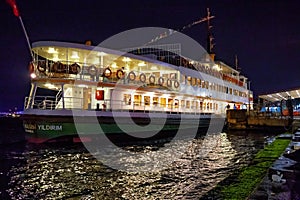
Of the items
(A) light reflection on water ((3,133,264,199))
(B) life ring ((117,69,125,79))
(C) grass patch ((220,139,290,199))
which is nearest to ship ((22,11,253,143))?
(B) life ring ((117,69,125,79))

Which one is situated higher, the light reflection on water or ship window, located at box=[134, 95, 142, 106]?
ship window, located at box=[134, 95, 142, 106]

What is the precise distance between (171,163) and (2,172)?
6.16 meters

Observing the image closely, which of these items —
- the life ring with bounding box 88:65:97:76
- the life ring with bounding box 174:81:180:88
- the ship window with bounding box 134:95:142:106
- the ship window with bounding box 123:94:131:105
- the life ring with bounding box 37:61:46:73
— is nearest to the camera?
the life ring with bounding box 37:61:46:73

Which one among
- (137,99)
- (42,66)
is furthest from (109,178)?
(137,99)

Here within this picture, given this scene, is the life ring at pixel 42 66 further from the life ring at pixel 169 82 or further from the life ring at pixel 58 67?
the life ring at pixel 169 82

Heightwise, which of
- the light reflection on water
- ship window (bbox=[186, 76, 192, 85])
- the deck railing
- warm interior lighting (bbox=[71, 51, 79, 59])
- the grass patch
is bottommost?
the light reflection on water

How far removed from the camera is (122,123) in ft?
58.0

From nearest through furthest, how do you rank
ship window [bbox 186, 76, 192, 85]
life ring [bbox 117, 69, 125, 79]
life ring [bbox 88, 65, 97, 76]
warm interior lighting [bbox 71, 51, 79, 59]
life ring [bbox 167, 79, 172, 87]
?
life ring [bbox 88, 65, 97, 76]
warm interior lighting [bbox 71, 51, 79, 59]
life ring [bbox 117, 69, 125, 79]
life ring [bbox 167, 79, 172, 87]
ship window [bbox 186, 76, 192, 85]

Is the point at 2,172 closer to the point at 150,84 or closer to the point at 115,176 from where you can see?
the point at 115,176

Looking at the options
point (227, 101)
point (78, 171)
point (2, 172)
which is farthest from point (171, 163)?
point (227, 101)

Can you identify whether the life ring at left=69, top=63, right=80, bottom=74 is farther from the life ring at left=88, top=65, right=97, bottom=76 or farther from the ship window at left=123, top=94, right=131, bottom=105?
the ship window at left=123, top=94, right=131, bottom=105

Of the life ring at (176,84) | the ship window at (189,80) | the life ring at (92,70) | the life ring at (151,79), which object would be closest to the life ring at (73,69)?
the life ring at (92,70)

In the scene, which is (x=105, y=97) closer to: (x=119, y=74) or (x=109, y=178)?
(x=119, y=74)

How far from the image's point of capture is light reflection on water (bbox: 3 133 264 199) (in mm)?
7355
